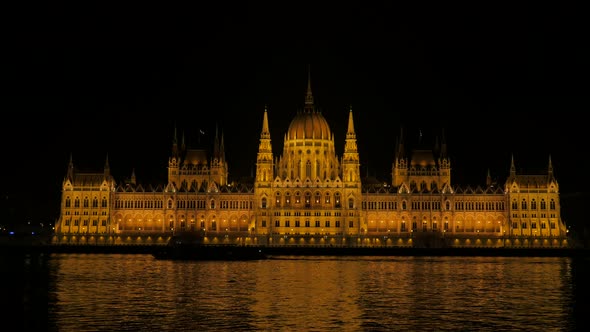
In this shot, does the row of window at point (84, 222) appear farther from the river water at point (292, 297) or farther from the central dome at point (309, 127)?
the river water at point (292, 297)

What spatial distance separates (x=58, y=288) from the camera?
82.1 metres

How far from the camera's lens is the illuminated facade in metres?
168

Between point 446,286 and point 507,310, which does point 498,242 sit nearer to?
point 446,286

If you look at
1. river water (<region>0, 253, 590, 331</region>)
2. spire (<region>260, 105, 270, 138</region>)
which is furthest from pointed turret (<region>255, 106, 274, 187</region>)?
river water (<region>0, 253, 590, 331</region>)

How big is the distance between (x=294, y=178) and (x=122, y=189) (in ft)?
95.6

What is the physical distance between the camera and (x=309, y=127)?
179625 millimetres

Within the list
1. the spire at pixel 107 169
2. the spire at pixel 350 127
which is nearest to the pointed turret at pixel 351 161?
the spire at pixel 350 127

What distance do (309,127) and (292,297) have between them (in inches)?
4134

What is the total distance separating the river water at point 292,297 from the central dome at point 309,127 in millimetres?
63897

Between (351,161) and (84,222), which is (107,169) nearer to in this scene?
(84,222)

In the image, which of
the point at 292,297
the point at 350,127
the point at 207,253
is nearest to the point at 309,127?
the point at 350,127

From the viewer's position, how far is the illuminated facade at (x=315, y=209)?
6594 inches

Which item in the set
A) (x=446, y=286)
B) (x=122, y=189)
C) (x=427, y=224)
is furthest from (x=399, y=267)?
(x=122, y=189)

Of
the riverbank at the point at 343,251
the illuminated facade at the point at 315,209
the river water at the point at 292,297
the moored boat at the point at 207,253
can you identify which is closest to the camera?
the river water at the point at 292,297
